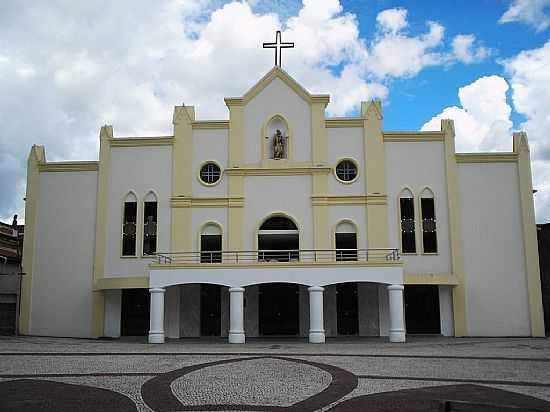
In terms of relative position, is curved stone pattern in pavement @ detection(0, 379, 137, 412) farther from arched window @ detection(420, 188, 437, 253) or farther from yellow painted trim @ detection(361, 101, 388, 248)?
arched window @ detection(420, 188, 437, 253)

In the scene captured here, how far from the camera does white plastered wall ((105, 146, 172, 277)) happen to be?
2973 cm

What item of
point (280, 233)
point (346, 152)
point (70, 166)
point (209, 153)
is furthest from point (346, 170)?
point (70, 166)

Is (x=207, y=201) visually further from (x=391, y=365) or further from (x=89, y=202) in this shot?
(x=391, y=365)

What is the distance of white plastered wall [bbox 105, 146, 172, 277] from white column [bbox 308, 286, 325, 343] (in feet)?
26.7

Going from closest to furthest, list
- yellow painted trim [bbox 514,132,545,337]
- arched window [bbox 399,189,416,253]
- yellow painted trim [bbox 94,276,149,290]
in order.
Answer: yellow painted trim [bbox 94,276,149,290]
yellow painted trim [bbox 514,132,545,337]
arched window [bbox 399,189,416,253]

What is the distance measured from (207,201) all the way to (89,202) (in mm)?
5908

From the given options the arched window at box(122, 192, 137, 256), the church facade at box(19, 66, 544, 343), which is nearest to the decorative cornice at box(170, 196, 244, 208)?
the church facade at box(19, 66, 544, 343)

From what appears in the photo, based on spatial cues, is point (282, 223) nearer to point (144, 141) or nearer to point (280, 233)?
point (280, 233)

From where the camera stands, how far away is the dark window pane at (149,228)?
29859 millimetres

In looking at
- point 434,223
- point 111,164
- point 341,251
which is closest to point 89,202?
point 111,164

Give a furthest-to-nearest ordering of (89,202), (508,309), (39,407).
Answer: (89,202)
(508,309)
(39,407)

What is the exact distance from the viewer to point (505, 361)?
1783 centimetres

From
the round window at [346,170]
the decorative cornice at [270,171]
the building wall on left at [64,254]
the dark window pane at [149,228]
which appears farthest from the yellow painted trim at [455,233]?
the building wall on left at [64,254]

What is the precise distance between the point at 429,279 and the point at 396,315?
381cm
